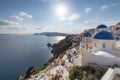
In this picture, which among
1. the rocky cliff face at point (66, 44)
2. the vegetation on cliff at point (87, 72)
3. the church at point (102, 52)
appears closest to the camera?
the vegetation on cliff at point (87, 72)

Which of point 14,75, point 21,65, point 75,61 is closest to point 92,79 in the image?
point 75,61

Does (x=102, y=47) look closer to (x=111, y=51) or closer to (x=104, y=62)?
(x=111, y=51)

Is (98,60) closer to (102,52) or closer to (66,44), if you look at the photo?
(102,52)

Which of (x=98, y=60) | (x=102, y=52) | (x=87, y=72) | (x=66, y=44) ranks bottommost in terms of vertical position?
(x=66, y=44)

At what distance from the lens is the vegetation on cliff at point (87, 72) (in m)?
15.7

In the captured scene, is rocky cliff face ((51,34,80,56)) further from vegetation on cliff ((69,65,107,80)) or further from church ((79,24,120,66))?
vegetation on cliff ((69,65,107,80))

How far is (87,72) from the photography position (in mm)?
16547

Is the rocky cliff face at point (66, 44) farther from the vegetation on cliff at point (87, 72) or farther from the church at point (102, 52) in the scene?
the vegetation on cliff at point (87, 72)

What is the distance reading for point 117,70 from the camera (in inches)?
576

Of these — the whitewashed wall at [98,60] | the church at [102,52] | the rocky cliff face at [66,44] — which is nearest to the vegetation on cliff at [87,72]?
the whitewashed wall at [98,60]

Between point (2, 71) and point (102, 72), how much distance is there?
33.1 meters

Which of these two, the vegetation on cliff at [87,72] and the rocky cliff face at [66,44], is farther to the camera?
the rocky cliff face at [66,44]

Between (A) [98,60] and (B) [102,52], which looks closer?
(A) [98,60]

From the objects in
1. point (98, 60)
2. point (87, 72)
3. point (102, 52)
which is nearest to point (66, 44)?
point (102, 52)
